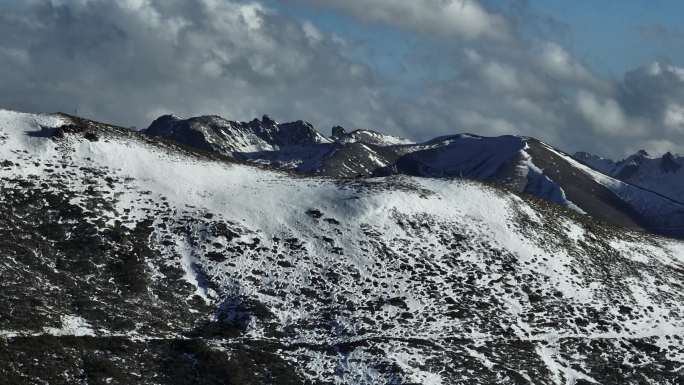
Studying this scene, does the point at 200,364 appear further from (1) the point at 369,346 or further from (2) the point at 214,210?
(2) the point at 214,210

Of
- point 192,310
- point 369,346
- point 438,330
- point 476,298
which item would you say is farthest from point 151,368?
point 476,298

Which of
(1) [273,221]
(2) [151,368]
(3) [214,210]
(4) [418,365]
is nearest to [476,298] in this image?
(4) [418,365]

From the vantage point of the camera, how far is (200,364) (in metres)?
49.1

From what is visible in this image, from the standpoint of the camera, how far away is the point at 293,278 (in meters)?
61.9

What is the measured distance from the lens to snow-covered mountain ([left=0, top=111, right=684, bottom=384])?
50438 millimetres

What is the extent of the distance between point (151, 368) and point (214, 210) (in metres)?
22.7

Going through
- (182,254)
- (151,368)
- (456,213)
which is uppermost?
(456,213)

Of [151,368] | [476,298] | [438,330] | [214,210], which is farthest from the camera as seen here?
[214,210]

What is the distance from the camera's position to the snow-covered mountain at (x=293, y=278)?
5044 cm

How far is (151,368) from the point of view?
47.6 m

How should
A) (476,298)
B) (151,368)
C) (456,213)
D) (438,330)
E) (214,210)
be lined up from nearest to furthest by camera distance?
(151,368)
(438,330)
(476,298)
(214,210)
(456,213)

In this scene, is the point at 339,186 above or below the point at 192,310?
above

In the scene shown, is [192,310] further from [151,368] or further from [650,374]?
[650,374]

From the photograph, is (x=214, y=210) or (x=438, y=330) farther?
(x=214, y=210)
